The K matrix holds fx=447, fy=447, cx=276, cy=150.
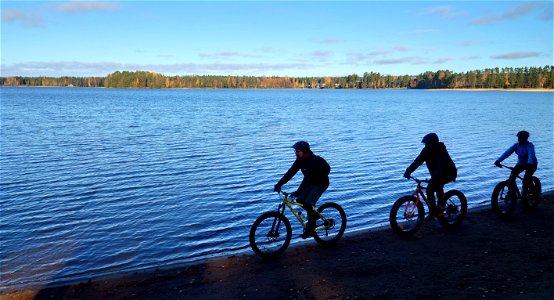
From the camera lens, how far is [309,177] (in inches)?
376

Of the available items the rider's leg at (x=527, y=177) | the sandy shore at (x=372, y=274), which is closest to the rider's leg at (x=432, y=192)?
the sandy shore at (x=372, y=274)

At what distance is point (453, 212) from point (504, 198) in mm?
1800

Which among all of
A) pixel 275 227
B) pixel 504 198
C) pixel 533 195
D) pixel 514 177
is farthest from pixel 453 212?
pixel 275 227

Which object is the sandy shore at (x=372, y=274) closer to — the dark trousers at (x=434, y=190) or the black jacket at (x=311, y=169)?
the dark trousers at (x=434, y=190)

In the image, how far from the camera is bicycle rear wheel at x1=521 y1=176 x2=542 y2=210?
1251cm

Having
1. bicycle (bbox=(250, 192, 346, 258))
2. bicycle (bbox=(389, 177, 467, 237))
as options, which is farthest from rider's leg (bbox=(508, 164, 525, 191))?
bicycle (bbox=(250, 192, 346, 258))

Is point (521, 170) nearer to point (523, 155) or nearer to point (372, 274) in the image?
point (523, 155)

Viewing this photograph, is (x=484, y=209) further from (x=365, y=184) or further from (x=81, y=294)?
(x=81, y=294)

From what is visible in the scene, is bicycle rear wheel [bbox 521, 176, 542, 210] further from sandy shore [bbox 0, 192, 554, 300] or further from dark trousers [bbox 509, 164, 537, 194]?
sandy shore [bbox 0, 192, 554, 300]

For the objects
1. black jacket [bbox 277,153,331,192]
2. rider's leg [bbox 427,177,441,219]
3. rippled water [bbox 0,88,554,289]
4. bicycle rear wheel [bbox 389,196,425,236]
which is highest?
black jacket [bbox 277,153,331,192]

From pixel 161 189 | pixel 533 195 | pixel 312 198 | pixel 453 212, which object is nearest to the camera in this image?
pixel 312 198

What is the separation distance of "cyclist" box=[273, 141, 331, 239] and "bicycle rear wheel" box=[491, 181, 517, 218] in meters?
5.23

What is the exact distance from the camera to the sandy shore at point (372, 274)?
7.51 meters

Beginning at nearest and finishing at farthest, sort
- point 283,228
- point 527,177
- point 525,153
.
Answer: point 283,228, point 525,153, point 527,177
